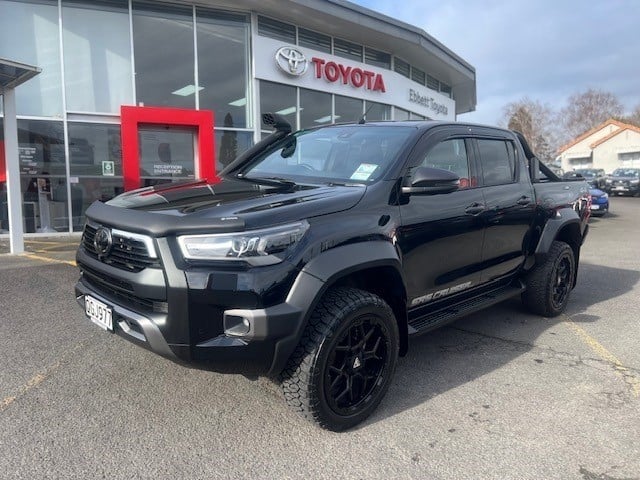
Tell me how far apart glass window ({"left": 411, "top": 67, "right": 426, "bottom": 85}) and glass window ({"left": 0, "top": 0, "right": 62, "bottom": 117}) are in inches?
461

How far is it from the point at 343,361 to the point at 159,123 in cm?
985

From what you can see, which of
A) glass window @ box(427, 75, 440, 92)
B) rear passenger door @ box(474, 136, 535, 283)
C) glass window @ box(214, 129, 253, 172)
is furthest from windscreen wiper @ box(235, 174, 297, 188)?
glass window @ box(427, 75, 440, 92)

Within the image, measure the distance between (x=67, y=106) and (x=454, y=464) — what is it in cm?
1092

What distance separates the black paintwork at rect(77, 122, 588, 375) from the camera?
2492mm

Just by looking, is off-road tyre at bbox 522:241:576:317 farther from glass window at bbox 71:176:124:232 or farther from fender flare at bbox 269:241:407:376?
glass window at bbox 71:176:124:232

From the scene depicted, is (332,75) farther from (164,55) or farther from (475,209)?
(475,209)

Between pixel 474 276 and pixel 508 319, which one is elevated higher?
pixel 474 276

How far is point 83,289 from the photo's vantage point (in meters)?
3.14

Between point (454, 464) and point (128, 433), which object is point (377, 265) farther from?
point (128, 433)

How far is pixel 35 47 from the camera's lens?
10641mm

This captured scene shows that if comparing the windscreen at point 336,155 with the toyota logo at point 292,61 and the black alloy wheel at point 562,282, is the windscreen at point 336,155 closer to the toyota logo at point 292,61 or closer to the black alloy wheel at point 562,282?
the black alloy wheel at point 562,282

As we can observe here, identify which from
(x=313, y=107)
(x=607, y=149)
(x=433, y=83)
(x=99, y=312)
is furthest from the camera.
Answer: (x=607, y=149)

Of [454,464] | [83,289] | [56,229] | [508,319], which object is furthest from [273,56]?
[454,464]

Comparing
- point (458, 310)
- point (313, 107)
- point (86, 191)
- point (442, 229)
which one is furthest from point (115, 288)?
point (313, 107)
